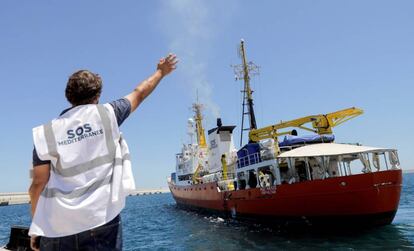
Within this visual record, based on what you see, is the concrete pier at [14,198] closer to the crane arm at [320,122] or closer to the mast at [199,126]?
the mast at [199,126]

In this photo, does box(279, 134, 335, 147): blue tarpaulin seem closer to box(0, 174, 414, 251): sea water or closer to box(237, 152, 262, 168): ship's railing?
box(237, 152, 262, 168): ship's railing

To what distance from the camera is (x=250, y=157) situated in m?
22.0

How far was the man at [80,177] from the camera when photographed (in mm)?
2045

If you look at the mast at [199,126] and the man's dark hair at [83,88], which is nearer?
the man's dark hair at [83,88]

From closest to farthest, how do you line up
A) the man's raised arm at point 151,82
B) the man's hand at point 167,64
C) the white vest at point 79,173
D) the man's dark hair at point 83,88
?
1. the white vest at point 79,173
2. the man's dark hair at point 83,88
3. the man's raised arm at point 151,82
4. the man's hand at point 167,64

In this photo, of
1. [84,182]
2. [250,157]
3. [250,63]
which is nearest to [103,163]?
[84,182]

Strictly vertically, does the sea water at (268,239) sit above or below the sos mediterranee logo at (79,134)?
below

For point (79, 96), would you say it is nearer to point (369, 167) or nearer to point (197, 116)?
point (369, 167)

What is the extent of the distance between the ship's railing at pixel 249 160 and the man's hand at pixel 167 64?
58.2ft

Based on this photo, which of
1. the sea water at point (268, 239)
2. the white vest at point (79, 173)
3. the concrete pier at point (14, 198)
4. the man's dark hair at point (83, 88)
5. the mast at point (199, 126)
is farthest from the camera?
the concrete pier at point (14, 198)

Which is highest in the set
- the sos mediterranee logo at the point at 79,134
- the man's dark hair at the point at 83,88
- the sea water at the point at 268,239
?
the man's dark hair at the point at 83,88

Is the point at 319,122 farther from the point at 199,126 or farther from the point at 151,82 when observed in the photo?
the point at 199,126

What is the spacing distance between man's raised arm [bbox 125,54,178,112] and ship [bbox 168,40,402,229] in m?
13.2

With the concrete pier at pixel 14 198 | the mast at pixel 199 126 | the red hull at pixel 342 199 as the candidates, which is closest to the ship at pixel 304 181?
the red hull at pixel 342 199
